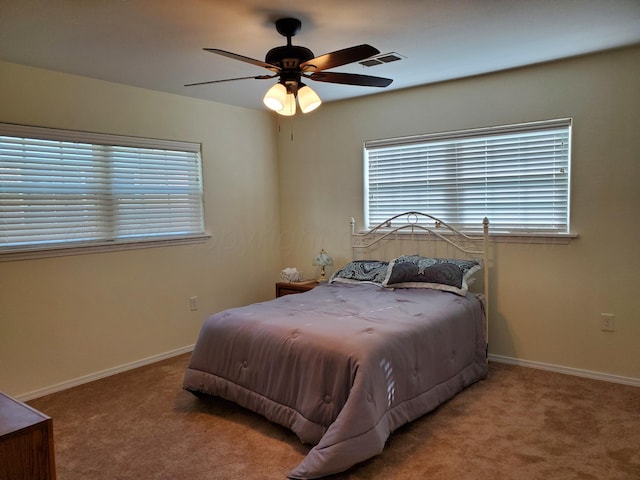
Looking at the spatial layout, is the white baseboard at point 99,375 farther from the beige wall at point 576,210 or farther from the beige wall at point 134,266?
the beige wall at point 576,210

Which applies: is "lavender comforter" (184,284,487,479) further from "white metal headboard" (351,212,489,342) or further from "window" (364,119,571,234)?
"window" (364,119,571,234)

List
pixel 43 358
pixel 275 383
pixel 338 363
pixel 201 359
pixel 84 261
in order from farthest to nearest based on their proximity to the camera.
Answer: pixel 84 261, pixel 43 358, pixel 201 359, pixel 275 383, pixel 338 363

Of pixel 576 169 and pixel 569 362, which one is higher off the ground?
pixel 576 169

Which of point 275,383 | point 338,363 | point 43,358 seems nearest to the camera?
point 338,363

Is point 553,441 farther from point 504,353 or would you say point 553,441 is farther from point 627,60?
point 627,60

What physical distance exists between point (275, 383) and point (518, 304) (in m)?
2.20

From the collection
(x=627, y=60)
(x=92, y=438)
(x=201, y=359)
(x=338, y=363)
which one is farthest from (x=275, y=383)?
(x=627, y=60)

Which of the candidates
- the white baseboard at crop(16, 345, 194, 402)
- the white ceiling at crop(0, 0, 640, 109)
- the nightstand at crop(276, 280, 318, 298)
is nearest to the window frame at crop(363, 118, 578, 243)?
the white ceiling at crop(0, 0, 640, 109)

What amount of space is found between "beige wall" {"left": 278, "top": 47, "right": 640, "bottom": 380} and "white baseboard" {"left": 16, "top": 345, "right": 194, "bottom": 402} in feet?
9.33

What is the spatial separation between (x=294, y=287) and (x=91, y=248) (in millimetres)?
1859

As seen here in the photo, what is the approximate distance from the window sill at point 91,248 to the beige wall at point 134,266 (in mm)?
45

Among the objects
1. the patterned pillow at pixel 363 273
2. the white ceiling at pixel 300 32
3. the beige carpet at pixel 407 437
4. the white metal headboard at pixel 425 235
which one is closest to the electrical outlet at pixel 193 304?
the beige carpet at pixel 407 437

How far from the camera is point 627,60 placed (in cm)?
332

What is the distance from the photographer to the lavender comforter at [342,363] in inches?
94.6
